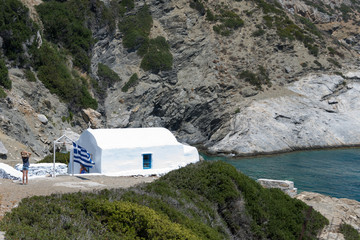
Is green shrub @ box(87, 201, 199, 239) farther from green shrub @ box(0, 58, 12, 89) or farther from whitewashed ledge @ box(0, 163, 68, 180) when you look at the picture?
green shrub @ box(0, 58, 12, 89)

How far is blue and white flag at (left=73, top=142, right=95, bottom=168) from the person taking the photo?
18.2 metres

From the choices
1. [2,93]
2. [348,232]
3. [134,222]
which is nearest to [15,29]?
[2,93]

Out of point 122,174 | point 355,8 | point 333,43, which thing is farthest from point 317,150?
point 355,8

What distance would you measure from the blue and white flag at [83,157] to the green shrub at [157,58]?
40555 mm

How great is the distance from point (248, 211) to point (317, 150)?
36.7 meters

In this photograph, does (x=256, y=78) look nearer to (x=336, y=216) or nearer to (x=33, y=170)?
(x=336, y=216)

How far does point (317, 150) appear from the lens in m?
46.9

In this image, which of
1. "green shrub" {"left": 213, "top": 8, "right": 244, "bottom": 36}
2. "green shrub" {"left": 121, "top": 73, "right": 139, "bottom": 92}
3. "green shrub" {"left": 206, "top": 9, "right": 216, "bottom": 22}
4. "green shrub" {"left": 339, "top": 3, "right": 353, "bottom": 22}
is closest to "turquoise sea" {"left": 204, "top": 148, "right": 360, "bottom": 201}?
"green shrub" {"left": 121, "top": 73, "right": 139, "bottom": 92}

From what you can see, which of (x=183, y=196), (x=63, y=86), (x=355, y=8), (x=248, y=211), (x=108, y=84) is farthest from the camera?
(x=355, y=8)

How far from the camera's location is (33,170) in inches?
773

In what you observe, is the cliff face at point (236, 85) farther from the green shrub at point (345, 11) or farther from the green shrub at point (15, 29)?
the green shrub at point (345, 11)

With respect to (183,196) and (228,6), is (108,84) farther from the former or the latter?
(183,196)

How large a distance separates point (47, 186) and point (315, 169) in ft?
96.6

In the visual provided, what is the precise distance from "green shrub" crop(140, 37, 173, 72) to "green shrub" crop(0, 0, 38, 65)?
74.5 feet
